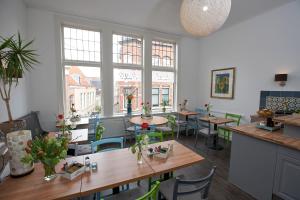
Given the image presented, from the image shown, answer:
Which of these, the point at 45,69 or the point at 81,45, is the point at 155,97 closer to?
the point at 81,45

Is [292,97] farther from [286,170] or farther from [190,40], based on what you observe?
[190,40]

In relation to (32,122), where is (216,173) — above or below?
below

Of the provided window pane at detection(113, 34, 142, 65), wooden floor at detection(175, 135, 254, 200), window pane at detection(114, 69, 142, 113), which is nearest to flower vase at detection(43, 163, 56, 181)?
wooden floor at detection(175, 135, 254, 200)

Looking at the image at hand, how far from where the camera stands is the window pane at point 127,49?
4129 millimetres

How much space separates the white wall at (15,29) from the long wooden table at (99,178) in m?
1.38

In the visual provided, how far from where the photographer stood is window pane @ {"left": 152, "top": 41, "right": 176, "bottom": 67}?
15.3 ft

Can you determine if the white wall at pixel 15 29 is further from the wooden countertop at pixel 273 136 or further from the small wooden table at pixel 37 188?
the wooden countertop at pixel 273 136

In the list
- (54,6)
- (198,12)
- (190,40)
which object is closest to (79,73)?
(54,6)

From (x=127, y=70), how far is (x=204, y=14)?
277 centimetres

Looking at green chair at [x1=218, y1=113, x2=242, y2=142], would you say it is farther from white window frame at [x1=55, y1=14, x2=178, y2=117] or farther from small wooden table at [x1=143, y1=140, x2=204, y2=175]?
small wooden table at [x1=143, y1=140, x2=204, y2=175]

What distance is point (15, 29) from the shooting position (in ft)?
8.33

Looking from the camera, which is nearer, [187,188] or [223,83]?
[187,188]

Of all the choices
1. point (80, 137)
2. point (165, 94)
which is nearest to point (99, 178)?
point (80, 137)

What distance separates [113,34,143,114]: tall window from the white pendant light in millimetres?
2368
